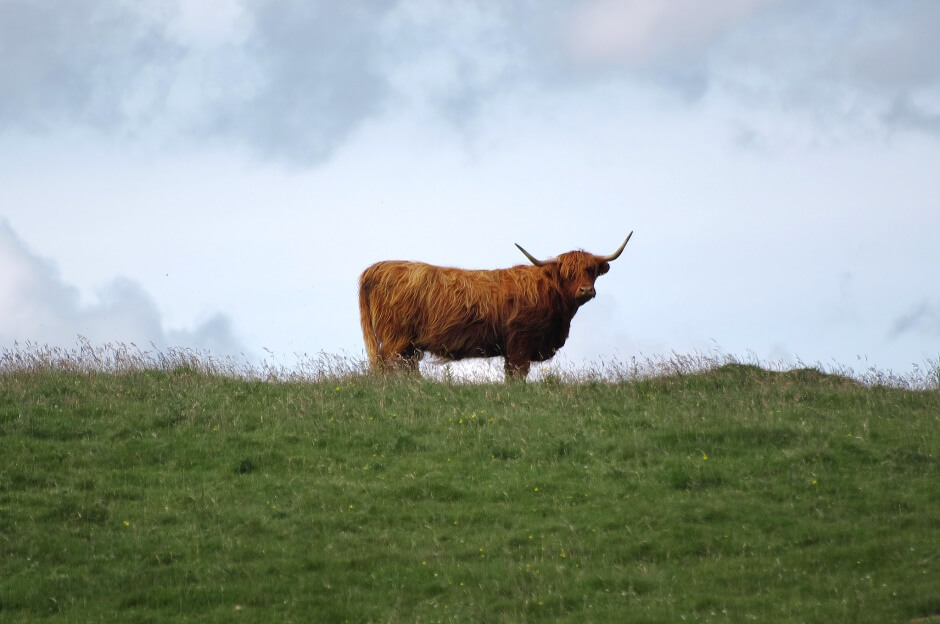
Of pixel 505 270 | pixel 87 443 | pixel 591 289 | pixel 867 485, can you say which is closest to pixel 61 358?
pixel 87 443

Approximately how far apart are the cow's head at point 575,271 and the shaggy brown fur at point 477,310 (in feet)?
0.05

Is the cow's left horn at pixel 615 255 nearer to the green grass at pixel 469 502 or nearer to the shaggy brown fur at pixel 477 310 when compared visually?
the shaggy brown fur at pixel 477 310

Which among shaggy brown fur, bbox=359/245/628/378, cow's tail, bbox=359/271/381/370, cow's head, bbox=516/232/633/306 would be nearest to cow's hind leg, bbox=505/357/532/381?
shaggy brown fur, bbox=359/245/628/378

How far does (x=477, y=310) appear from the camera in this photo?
17234mm

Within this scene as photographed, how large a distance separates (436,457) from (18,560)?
4.38m

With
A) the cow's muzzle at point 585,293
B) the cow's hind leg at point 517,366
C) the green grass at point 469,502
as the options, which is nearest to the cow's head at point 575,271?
the cow's muzzle at point 585,293

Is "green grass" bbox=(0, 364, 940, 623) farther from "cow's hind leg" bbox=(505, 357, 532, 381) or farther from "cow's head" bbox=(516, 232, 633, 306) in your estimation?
"cow's head" bbox=(516, 232, 633, 306)

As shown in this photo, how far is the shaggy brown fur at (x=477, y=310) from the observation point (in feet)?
56.6

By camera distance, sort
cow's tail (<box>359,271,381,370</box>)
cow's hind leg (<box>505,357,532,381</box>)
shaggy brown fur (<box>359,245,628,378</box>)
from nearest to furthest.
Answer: cow's hind leg (<box>505,357,532,381</box>) < shaggy brown fur (<box>359,245,628,378</box>) < cow's tail (<box>359,271,381,370</box>)

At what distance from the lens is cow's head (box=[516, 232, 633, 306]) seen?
1738 centimetres

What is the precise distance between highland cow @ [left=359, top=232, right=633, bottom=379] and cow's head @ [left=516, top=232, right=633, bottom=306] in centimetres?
2

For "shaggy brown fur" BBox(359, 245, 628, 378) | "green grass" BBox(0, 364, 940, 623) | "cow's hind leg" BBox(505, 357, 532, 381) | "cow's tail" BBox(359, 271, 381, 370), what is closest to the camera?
"green grass" BBox(0, 364, 940, 623)

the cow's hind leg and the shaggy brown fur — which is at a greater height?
the shaggy brown fur

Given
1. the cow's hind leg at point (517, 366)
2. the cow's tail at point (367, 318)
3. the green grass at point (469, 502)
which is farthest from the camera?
the cow's tail at point (367, 318)
